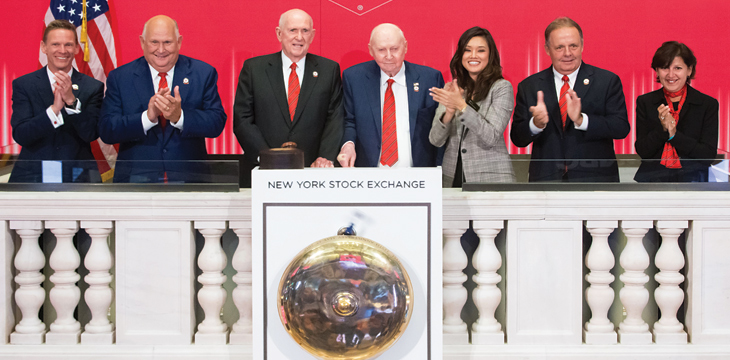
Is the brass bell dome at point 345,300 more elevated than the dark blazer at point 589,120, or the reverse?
the dark blazer at point 589,120

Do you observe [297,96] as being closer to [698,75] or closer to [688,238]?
[688,238]

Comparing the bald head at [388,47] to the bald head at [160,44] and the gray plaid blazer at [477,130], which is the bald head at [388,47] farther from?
the bald head at [160,44]

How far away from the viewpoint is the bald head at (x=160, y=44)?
3971 mm

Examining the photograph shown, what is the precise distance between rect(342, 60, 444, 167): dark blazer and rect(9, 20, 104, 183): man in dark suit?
142cm

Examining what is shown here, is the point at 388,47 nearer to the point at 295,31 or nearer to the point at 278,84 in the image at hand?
the point at 295,31

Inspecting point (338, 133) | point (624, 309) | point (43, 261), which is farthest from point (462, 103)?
point (43, 261)

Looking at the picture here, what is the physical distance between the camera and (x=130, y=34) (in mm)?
5445

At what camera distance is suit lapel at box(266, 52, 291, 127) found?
4.05 meters

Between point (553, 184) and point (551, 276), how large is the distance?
1.04ft

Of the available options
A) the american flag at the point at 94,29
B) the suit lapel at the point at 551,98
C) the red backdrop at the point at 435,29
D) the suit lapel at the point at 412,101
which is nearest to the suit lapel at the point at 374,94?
the suit lapel at the point at 412,101

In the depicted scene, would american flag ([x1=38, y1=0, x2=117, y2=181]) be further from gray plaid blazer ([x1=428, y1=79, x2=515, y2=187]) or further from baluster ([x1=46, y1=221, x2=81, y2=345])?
baluster ([x1=46, y1=221, x2=81, y2=345])

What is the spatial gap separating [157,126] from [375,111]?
1176 mm

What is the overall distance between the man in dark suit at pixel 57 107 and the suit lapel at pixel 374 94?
4.97 feet

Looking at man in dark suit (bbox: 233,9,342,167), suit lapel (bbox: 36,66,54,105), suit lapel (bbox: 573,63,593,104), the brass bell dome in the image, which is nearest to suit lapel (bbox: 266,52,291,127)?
man in dark suit (bbox: 233,9,342,167)
